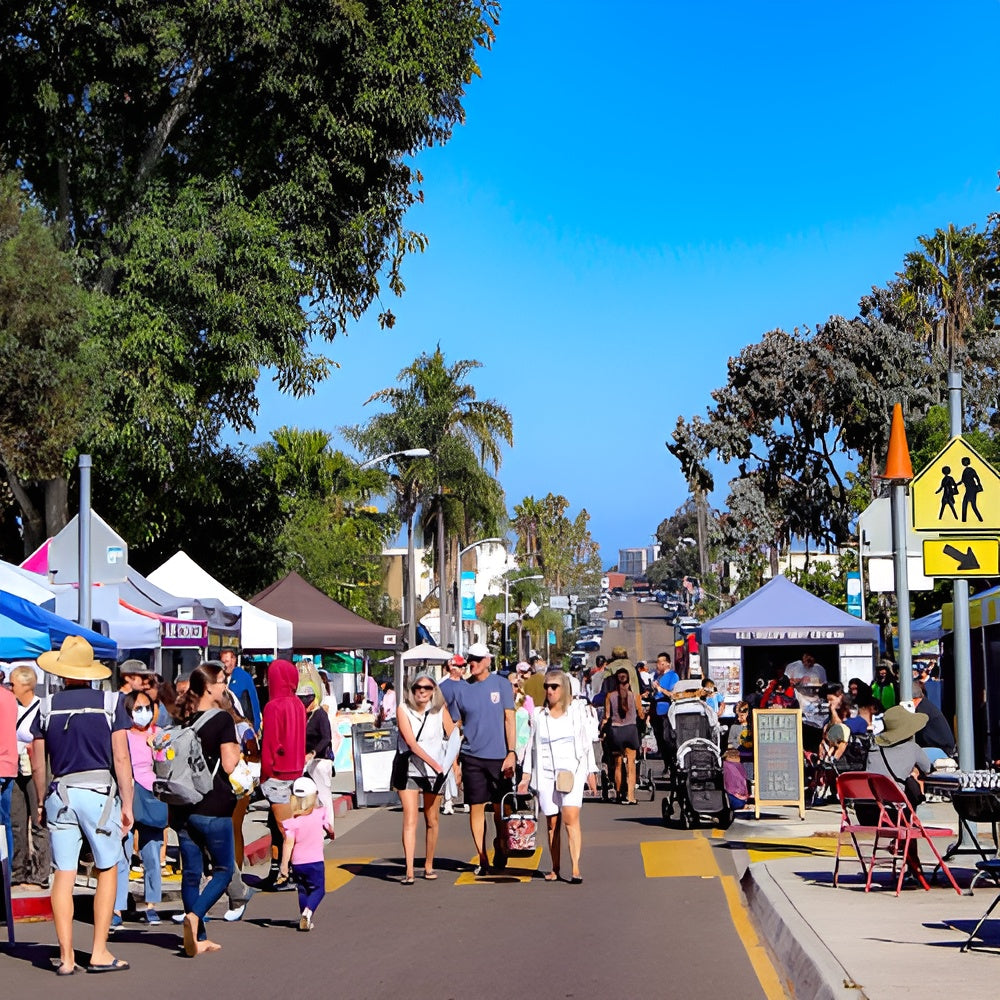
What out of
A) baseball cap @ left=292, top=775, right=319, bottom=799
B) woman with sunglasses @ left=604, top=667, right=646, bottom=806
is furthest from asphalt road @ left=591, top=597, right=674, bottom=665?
baseball cap @ left=292, top=775, right=319, bottom=799

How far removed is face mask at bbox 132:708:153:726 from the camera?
Answer: 477 inches

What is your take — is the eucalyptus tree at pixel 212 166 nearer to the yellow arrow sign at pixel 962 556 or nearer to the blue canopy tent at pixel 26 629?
the blue canopy tent at pixel 26 629

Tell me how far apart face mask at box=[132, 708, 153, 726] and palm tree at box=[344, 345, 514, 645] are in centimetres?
4655

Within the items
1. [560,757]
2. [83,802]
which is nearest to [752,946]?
[560,757]

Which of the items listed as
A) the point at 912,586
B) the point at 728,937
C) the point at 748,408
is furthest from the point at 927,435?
the point at 728,937

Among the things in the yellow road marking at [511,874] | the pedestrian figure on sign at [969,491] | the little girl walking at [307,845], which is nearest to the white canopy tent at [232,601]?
the yellow road marking at [511,874]

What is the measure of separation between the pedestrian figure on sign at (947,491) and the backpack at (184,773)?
7582mm

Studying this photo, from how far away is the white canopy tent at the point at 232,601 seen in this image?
2412cm

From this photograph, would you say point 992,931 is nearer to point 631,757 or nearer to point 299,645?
point 631,757

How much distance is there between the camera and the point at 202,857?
10.3 meters

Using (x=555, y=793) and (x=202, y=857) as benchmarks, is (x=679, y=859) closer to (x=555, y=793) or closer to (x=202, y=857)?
(x=555, y=793)

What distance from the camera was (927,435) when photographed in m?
51.2

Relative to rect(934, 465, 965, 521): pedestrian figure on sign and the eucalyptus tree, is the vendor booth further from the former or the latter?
rect(934, 465, 965, 521): pedestrian figure on sign

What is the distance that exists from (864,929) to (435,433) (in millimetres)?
51179
